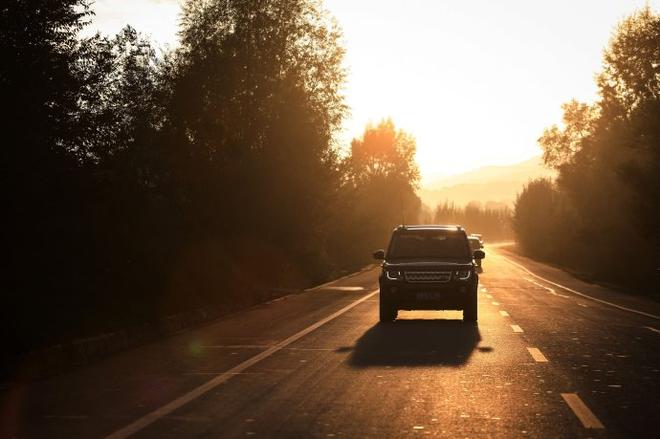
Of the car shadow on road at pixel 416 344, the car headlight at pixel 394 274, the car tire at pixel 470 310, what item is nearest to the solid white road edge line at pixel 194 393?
the car shadow on road at pixel 416 344

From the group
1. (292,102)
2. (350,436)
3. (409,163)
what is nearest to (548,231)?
(409,163)

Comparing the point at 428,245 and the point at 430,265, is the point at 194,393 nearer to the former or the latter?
the point at 430,265

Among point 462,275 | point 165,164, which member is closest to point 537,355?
point 462,275

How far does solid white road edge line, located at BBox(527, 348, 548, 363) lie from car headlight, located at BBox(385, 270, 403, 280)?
5772 millimetres

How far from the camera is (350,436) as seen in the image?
328 inches

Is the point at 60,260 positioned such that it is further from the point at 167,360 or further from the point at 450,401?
the point at 450,401

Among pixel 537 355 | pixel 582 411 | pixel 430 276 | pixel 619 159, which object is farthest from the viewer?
pixel 619 159

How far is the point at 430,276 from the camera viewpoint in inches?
822

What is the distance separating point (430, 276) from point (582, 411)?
37.0 ft

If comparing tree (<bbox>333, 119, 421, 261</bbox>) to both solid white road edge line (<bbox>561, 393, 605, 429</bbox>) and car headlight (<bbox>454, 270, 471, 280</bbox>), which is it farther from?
solid white road edge line (<bbox>561, 393, 605, 429</bbox>)

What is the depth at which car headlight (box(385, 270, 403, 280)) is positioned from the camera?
21.1 m

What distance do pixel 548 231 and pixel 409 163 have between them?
18487 millimetres

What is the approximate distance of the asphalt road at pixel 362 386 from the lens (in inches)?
350

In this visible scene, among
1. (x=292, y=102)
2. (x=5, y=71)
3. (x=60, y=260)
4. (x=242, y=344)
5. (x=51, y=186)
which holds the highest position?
(x=292, y=102)
